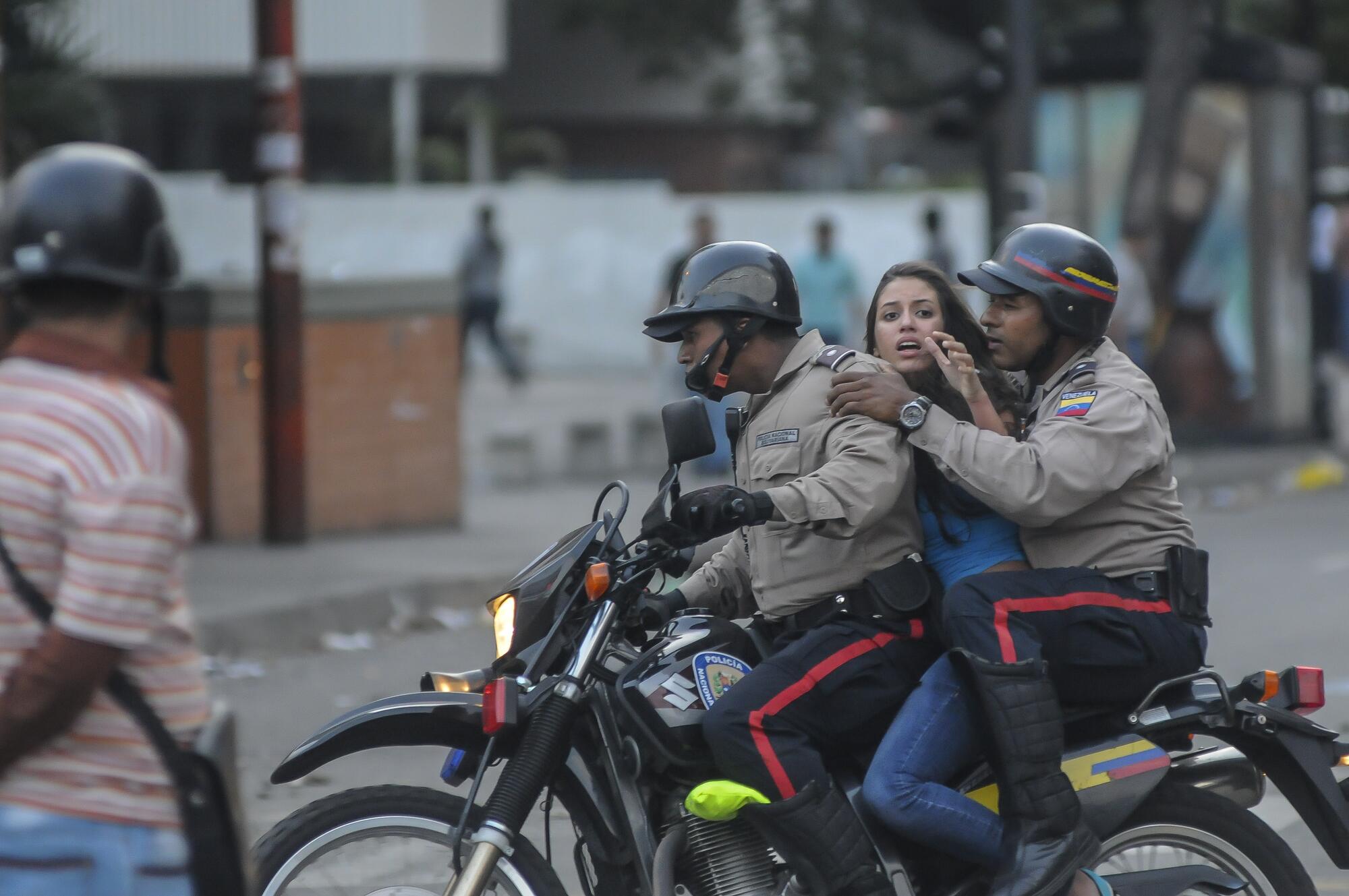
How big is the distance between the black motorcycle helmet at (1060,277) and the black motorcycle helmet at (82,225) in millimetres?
1869

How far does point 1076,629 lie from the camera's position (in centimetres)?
376

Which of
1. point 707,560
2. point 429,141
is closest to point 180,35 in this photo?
point 429,141

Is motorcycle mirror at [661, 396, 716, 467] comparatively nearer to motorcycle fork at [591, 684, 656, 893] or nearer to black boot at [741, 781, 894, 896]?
motorcycle fork at [591, 684, 656, 893]

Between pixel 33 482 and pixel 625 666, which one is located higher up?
pixel 33 482

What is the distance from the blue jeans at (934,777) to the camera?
3.69 metres

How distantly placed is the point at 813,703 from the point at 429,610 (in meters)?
6.51

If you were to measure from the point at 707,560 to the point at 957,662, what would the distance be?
2.26 ft

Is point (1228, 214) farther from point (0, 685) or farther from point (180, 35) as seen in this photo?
point (180, 35)

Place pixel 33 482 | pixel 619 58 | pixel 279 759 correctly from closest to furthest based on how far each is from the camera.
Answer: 1. pixel 33 482
2. pixel 279 759
3. pixel 619 58

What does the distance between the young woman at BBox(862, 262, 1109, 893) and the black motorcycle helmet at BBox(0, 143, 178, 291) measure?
175cm

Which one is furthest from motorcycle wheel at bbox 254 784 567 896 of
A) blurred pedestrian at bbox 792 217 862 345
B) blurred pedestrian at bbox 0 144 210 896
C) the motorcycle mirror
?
blurred pedestrian at bbox 792 217 862 345

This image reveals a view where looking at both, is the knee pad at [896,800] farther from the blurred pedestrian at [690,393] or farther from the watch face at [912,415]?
the blurred pedestrian at [690,393]

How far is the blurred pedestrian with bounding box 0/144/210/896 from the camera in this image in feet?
8.02

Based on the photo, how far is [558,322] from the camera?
2552 cm
